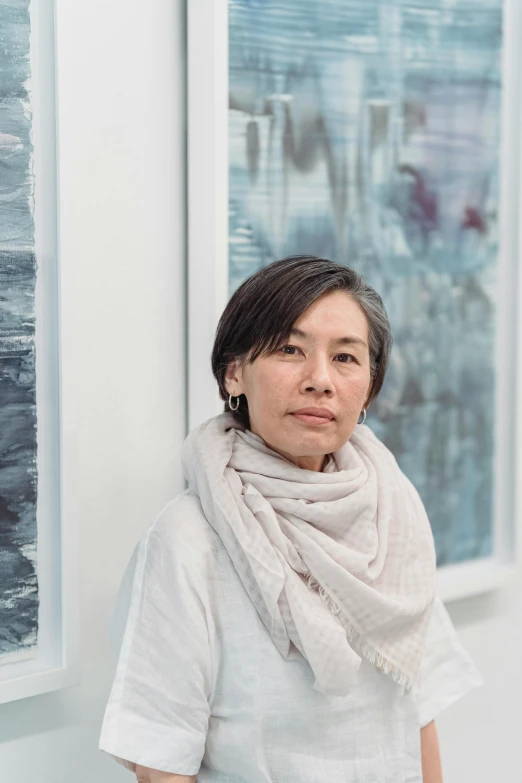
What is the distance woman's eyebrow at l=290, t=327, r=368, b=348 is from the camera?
1068 millimetres

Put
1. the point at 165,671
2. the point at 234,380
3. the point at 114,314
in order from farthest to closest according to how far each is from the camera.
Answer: the point at 114,314 < the point at 234,380 < the point at 165,671

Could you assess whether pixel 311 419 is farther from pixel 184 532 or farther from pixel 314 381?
pixel 184 532

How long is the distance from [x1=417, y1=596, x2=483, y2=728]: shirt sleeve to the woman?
4.5 inches

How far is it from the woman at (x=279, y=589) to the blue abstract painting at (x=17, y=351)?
0.15 meters

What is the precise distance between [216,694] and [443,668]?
0.40 m

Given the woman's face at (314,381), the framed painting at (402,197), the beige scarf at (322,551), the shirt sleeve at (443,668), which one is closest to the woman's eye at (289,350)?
the woman's face at (314,381)

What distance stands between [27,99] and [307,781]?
0.90 meters

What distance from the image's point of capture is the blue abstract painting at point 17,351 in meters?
1.11

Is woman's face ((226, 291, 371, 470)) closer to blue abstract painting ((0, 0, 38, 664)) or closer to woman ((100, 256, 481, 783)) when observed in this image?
woman ((100, 256, 481, 783))

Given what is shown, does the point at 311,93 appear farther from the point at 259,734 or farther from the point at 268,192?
the point at 259,734

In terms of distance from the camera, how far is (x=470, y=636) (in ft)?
5.82

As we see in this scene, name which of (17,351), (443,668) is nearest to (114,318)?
(17,351)

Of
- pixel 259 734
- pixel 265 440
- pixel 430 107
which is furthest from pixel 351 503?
pixel 430 107

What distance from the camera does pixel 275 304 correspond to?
1.07 m
